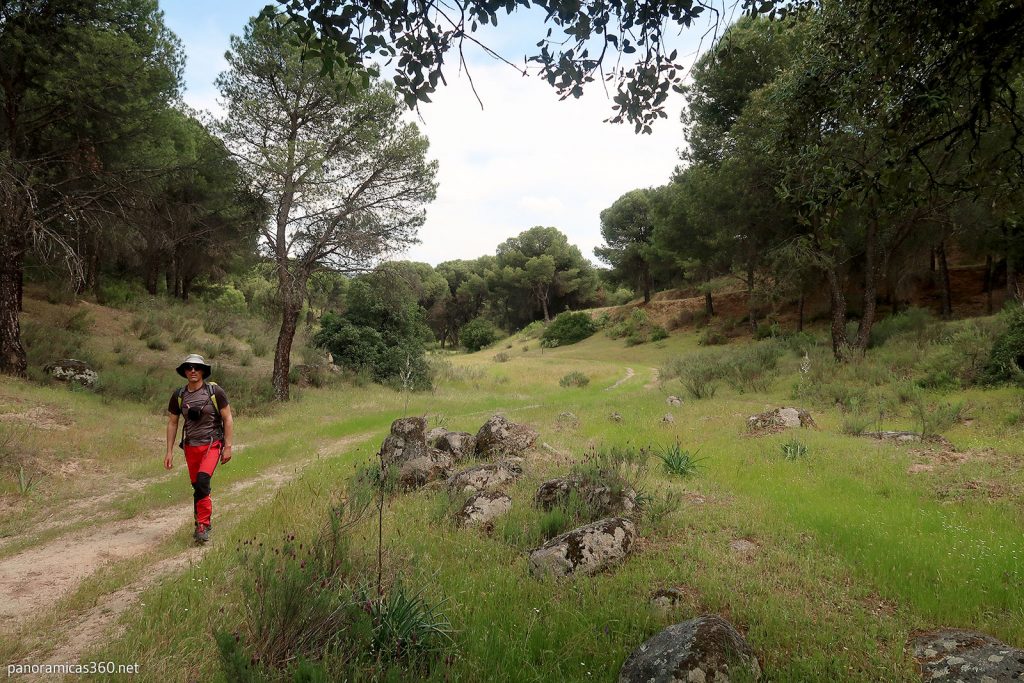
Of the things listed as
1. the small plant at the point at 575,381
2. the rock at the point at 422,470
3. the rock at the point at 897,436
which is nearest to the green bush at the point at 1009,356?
the rock at the point at 897,436

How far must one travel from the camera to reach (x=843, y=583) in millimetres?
4180

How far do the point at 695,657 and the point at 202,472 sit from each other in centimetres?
568

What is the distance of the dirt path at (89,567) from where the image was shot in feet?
12.6

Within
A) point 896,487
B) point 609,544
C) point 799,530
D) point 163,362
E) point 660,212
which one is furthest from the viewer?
point 660,212

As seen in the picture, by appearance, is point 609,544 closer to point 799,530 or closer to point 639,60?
point 799,530

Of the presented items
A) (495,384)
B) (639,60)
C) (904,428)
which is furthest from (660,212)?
(639,60)

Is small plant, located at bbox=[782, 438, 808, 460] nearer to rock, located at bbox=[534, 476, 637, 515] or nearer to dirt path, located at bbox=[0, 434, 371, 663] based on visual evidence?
rock, located at bbox=[534, 476, 637, 515]

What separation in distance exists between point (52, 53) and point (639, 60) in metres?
15.0

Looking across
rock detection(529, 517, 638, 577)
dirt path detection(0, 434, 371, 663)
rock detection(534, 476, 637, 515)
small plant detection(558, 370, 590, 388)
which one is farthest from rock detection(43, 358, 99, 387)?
small plant detection(558, 370, 590, 388)

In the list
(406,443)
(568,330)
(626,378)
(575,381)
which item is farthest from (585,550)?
(568,330)

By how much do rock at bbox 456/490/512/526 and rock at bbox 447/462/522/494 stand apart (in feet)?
1.79

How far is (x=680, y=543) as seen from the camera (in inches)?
198

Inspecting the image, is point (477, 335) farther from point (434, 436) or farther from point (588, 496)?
point (588, 496)

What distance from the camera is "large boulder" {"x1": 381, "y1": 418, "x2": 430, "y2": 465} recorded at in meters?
7.81
